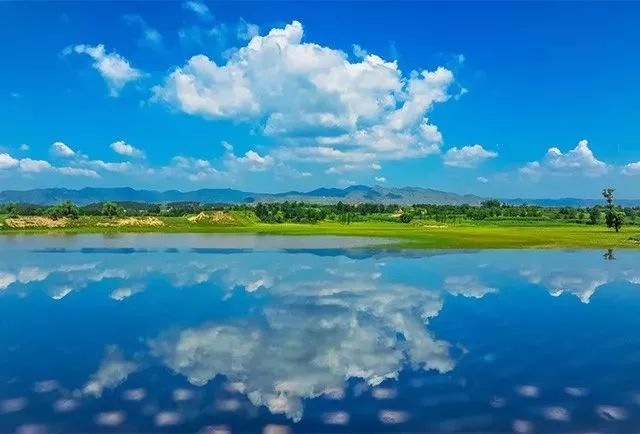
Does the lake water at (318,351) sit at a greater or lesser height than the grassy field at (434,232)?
lesser

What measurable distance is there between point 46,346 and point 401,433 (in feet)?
44.7

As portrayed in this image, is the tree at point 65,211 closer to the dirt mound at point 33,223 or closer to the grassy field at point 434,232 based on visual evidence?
the grassy field at point 434,232

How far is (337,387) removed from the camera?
600 inches

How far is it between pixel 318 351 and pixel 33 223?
94.4m

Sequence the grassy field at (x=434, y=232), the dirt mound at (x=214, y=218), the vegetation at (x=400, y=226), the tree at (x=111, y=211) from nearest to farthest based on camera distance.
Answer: the grassy field at (x=434, y=232), the vegetation at (x=400, y=226), the dirt mound at (x=214, y=218), the tree at (x=111, y=211)

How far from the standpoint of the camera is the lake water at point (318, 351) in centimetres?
1322

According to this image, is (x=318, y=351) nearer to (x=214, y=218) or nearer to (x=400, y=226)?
(x=400, y=226)

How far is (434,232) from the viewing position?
8900cm

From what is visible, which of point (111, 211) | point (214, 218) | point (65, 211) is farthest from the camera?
point (111, 211)

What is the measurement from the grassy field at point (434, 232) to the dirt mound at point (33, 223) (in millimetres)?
1497

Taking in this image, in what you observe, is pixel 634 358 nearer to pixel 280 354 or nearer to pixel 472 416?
pixel 472 416

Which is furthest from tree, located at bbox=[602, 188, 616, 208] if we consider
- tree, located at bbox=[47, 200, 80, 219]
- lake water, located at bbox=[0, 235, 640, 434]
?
tree, located at bbox=[47, 200, 80, 219]

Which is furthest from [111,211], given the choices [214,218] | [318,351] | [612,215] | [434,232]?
[318,351]

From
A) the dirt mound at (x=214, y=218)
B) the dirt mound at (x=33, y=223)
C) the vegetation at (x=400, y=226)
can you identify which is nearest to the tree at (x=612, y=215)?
the vegetation at (x=400, y=226)
